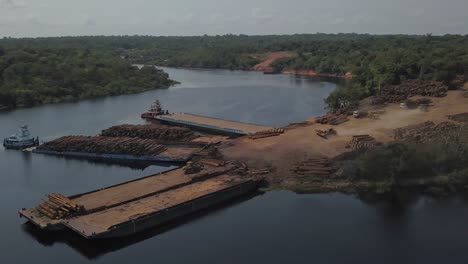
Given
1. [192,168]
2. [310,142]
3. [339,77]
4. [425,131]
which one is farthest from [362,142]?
[339,77]

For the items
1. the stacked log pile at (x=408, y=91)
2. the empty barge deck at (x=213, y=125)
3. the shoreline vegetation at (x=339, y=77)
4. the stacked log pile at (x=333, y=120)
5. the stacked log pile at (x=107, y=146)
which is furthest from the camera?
the stacked log pile at (x=408, y=91)

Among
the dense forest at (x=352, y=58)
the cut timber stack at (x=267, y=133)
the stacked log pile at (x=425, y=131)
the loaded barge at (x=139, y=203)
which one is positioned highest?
the dense forest at (x=352, y=58)

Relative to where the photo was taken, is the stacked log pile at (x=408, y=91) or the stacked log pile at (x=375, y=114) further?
the stacked log pile at (x=408, y=91)

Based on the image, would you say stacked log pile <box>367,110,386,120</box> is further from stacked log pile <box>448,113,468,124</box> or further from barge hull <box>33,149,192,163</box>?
barge hull <box>33,149,192,163</box>

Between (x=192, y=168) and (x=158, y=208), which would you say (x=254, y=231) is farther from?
(x=192, y=168)

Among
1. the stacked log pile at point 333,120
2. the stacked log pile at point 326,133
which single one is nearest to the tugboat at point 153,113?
the stacked log pile at point 333,120

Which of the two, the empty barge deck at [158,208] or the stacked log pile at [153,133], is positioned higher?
the stacked log pile at [153,133]

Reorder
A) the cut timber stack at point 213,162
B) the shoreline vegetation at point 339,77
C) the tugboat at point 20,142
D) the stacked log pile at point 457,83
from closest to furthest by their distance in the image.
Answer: the shoreline vegetation at point 339,77
the cut timber stack at point 213,162
the tugboat at point 20,142
the stacked log pile at point 457,83

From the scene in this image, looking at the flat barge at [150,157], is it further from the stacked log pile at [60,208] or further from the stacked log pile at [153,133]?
the stacked log pile at [60,208]
